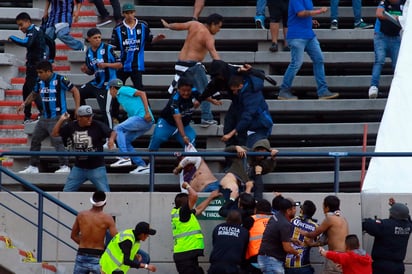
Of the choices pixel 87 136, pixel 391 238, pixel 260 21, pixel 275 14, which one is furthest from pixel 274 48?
pixel 391 238

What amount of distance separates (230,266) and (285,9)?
588cm

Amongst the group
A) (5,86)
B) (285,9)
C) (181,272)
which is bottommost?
(181,272)

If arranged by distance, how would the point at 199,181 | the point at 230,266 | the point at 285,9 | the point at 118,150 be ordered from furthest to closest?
the point at 285,9 < the point at 118,150 < the point at 199,181 < the point at 230,266

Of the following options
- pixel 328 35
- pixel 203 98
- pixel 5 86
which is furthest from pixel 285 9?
pixel 5 86

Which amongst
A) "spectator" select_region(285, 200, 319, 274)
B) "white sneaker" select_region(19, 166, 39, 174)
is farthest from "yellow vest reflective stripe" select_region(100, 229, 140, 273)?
"white sneaker" select_region(19, 166, 39, 174)

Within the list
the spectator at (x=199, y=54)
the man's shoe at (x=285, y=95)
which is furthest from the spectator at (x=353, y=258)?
the man's shoe at (x=285, y=95)

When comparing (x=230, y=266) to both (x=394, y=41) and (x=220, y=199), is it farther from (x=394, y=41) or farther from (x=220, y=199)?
(x=394, y=41)

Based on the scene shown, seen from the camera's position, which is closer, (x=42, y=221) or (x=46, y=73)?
(x=42, y=221)

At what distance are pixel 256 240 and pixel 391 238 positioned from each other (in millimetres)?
1657

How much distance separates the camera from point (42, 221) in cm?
1822

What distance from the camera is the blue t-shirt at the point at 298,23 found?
20.8m

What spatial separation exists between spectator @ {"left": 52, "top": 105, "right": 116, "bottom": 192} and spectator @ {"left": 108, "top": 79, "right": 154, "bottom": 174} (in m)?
0.68

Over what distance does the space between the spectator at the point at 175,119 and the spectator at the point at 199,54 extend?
0.31 meters

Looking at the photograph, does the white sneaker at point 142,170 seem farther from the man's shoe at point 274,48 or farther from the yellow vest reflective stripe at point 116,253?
the man's shoe at point 274,48
